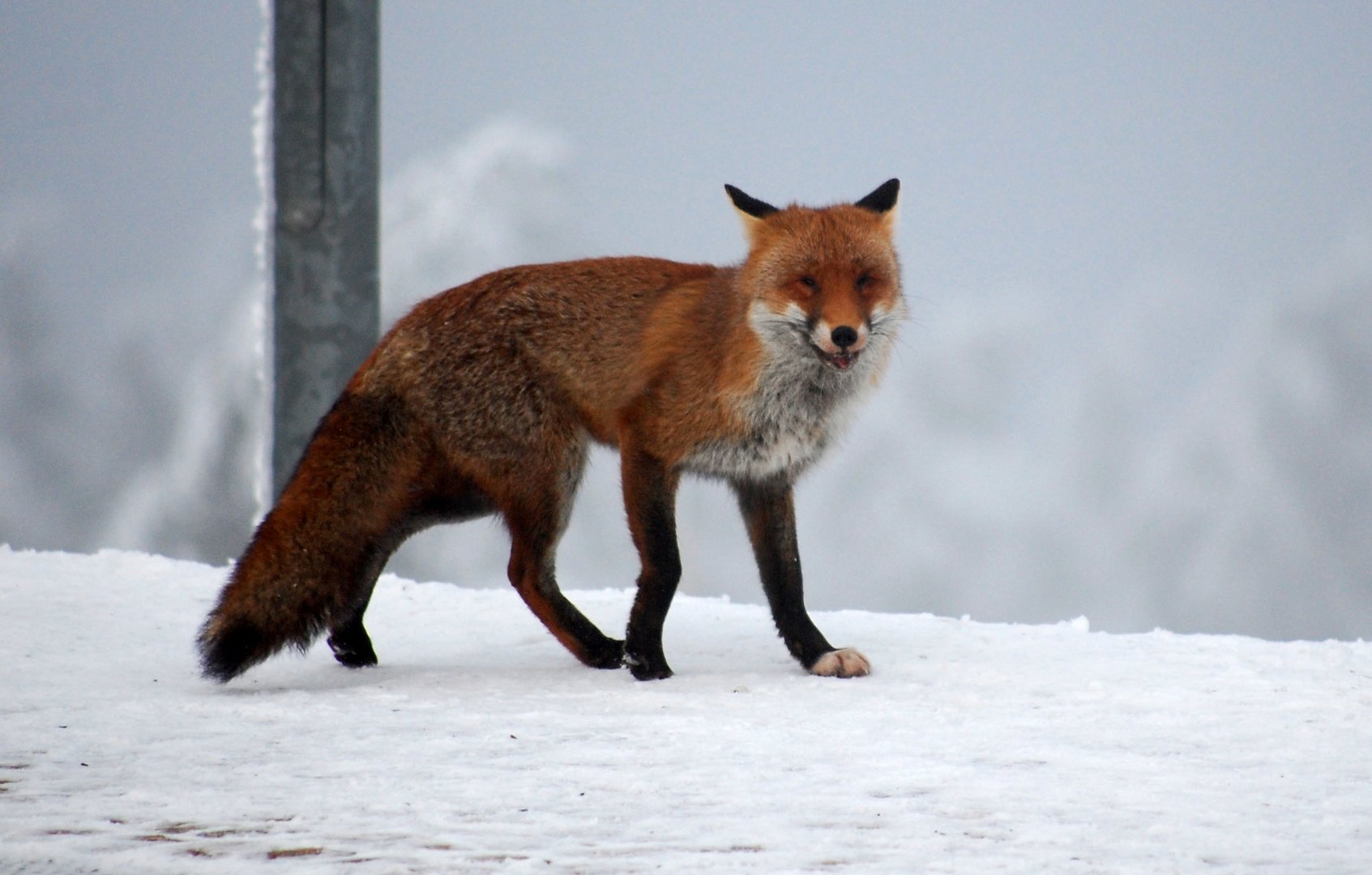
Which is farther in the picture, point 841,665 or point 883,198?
point 883,198

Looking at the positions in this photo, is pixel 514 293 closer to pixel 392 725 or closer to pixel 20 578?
pixel 392 725

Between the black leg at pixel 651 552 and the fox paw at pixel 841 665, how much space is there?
1.74 feet

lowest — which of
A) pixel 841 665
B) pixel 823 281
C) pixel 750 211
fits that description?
pixel 841 665

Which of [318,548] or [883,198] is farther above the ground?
[883,198]

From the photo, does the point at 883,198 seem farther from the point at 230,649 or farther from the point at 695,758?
the point at 230,649

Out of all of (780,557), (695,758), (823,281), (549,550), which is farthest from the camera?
(780,557)

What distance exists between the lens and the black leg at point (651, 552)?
15.7 ft

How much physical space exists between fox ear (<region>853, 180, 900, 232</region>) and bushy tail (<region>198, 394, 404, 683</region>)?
6.08ft

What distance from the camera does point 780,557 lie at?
512 centimetres

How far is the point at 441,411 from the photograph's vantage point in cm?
495

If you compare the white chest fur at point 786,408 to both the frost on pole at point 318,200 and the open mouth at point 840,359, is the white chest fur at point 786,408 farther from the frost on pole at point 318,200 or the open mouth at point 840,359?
the frost on pole at point 318,200

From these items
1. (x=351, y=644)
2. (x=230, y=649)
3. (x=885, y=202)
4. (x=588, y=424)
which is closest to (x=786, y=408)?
(x=588, y=424)

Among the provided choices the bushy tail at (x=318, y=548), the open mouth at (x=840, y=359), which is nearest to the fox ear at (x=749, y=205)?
the open mouth at (x=840, y=359)

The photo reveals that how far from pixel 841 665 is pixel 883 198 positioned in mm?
1676
